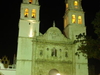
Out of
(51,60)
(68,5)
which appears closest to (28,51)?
(51,60)

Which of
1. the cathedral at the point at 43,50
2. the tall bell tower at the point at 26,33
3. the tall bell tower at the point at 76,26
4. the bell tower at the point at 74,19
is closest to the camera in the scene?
the tall bell tower at the point at 26,33

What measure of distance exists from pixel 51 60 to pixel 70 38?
4750 mm

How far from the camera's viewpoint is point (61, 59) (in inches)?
969

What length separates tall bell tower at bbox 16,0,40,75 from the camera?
75.4ft

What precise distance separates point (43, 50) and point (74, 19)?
25.5 ft

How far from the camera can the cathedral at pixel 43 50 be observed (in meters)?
23.4

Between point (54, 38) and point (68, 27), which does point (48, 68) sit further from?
point (68, 27)

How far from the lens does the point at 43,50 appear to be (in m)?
24.3

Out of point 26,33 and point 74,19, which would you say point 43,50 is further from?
point 74,19

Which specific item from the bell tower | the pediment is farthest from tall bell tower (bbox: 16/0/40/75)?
the bell tower

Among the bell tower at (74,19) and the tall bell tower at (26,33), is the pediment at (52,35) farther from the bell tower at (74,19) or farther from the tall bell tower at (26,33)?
the bell tower at (74,19)

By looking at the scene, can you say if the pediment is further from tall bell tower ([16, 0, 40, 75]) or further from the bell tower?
the bell tower

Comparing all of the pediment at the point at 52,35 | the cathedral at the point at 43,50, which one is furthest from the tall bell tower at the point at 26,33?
the pediment at the point at 52,35

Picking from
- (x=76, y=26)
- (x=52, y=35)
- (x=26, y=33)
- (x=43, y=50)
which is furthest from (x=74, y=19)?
(x=26, y=33)
